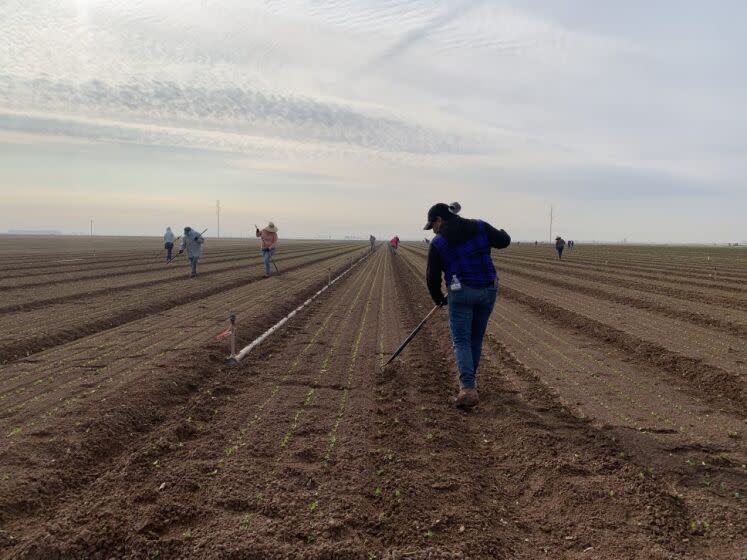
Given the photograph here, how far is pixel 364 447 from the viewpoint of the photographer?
4480mm

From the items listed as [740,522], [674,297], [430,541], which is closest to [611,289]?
[674,297]

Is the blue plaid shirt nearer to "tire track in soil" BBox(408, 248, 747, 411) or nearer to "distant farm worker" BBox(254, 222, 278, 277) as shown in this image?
"tire track in soil" BBox(408, 248, 747, 411)

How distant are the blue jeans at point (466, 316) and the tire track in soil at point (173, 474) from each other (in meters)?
2.11

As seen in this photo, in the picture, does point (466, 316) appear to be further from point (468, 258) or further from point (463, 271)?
point (468, 258)

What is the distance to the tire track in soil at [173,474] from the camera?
3016 mm

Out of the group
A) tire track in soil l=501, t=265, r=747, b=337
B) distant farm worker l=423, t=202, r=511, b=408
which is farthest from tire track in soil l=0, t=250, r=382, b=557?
tire track in soil l=501, t=265, r=747, b=337

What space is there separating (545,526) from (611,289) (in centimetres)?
1806

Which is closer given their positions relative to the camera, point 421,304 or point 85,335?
point 85,335

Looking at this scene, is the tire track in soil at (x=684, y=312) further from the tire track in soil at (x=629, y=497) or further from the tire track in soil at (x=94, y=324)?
the tire track in soil at (x=94, y=324)

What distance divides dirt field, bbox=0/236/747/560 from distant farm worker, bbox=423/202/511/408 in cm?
80

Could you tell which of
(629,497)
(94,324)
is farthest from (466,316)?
(94,324)

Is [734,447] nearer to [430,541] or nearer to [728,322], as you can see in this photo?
[430,541]

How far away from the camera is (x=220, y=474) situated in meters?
3.90

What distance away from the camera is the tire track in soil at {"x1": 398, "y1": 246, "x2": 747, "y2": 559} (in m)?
3.05
